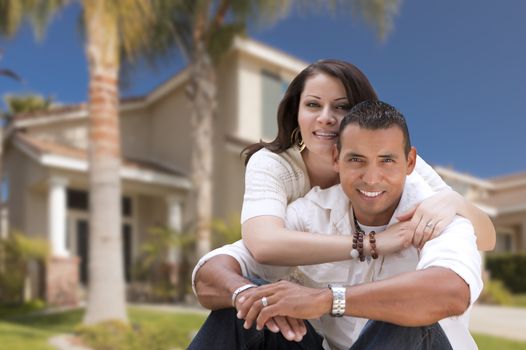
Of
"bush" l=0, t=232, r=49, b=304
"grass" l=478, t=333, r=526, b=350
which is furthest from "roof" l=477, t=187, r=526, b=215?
"bush" l=0, t=232, r=49, b=304

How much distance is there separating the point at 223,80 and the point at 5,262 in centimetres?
694

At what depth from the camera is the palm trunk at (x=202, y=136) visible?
13.2 metres

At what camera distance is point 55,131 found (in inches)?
677

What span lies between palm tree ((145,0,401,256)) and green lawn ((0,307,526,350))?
9.64ft

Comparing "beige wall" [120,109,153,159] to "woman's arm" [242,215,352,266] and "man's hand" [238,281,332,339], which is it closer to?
"woman's arm" [242,215,352,266]

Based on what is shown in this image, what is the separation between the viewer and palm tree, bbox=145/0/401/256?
1342 centimetres

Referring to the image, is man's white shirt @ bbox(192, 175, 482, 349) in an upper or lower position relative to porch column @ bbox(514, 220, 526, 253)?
lower

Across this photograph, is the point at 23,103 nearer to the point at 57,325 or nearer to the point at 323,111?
the point at 57,325

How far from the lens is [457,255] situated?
1978mm

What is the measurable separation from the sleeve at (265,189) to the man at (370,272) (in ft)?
0.29

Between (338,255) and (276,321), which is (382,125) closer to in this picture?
(338,255)

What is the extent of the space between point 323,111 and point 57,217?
12.8 metres

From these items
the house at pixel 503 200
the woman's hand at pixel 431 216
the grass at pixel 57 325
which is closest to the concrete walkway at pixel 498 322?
the grass at pixel 57 325

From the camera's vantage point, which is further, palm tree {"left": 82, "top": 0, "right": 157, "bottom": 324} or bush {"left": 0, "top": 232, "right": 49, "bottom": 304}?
bush {"left": 0, "top": 232, "right": 49, "bottom": 304}
